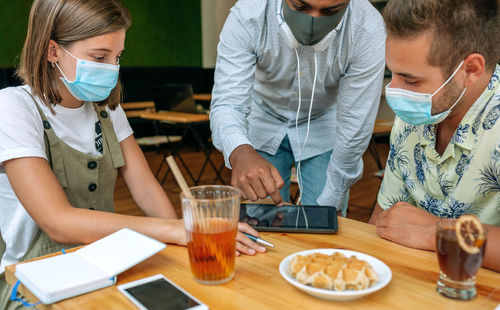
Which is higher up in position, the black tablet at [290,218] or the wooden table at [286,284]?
the wooden table at [286,284]

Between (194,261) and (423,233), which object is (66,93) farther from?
(423,233)

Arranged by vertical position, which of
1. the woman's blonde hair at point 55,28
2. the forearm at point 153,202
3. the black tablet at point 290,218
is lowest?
the forearm at point 153,202

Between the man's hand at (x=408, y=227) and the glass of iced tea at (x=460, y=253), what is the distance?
195 mm

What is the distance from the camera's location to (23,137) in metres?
1.08

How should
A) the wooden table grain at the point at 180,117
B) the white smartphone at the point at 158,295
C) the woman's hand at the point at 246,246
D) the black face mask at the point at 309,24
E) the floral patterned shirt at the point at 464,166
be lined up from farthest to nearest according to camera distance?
1. the wooden table grain at the point at 180,117
2. the black face mask at the point at 309,24
3. the floral patterned shirt at the point at 464,166
4. the woman's hand at the point at 246,246
5. the white smartphone at the point at 158,295

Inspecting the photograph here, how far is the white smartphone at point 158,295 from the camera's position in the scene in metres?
0.65

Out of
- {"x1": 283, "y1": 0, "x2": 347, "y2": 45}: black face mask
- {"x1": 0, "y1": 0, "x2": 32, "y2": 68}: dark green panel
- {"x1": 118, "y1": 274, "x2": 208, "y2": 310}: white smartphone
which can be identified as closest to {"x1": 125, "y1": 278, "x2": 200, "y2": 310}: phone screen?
{"x1": 118, "y1": 274, "x2": 208, "y2": 310}: white smartphone

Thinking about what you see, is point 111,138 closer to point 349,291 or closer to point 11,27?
point 349,291

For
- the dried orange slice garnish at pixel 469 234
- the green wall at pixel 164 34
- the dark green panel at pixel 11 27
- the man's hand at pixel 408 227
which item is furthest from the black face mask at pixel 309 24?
the green wall at pixel 164 34

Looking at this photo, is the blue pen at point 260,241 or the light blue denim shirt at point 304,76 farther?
the light blue denim shirt at point 304,76

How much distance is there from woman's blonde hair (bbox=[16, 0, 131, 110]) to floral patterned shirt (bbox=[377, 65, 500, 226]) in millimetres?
904

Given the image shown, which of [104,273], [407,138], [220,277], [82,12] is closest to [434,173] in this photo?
[407,138]

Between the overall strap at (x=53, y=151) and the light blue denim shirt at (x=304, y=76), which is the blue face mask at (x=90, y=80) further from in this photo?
the light blue denim shirt at (x=304, y=76)

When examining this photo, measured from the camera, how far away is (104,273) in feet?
2.44
